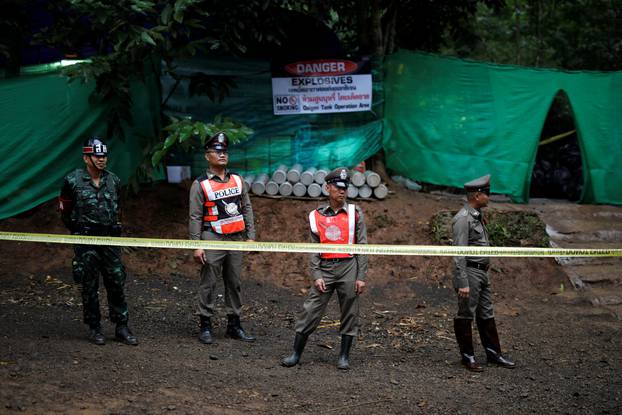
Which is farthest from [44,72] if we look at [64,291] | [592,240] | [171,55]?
[592,240]

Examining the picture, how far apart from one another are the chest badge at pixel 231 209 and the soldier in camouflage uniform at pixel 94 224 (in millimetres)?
1089

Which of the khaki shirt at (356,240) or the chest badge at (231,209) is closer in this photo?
the khaki shirt at (356,240)

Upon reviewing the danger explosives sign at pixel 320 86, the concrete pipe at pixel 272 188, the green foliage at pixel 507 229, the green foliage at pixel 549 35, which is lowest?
the green foliage at pixel 507 229

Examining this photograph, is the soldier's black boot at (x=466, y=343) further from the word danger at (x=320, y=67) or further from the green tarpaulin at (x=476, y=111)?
the word danger at (x=320, y=67)

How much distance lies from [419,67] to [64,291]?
6.48m

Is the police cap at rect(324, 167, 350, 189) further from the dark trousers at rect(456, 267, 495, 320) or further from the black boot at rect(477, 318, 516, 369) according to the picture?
the black boot at rect(477, 318, 516, 369)

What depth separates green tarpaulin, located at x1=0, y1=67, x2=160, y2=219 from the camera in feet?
32.9

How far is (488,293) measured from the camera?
7.05 meters

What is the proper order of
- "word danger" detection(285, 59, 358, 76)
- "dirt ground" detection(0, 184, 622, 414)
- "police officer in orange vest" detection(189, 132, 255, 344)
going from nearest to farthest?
"dirt ground" detection(0, 184, 622, 414) → "police officer in orange vest" detection(189, 132, 255, 344) → "word danger" detection(285, 59, 358, 76)

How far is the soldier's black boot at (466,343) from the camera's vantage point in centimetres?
699

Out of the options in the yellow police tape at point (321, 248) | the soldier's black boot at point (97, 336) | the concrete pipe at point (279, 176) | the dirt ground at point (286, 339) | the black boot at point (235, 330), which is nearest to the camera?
the dirt ground at point (286, 339)

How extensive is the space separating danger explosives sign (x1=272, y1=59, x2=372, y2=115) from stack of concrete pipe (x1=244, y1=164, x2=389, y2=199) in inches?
44.0

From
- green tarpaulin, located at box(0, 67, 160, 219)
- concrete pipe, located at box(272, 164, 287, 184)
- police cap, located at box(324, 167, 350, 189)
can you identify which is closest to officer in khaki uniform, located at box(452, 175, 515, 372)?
police cap, located at box(324, 167, 350, 189)

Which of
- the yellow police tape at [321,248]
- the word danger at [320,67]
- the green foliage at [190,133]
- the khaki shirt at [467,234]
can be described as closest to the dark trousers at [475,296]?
the khaki shirt at [467,234]
